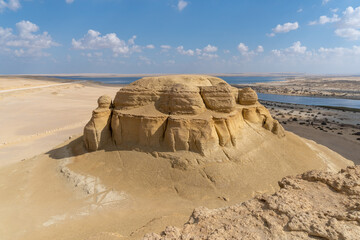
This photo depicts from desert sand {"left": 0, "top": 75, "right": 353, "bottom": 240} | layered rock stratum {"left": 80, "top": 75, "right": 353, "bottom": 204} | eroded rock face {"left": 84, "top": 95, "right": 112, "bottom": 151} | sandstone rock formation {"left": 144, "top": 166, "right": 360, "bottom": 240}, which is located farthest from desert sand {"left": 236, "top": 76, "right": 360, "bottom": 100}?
eroded rock face {"left": 84, "top": 95, "right": 112, "bottom": 151}

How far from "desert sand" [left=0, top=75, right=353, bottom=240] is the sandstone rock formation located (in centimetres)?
266

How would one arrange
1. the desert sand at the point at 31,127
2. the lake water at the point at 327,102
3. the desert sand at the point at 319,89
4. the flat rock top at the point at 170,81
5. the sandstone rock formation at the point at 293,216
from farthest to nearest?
the desert sand at the point at 319,89, the lake water at the point at 327,102, the desert sand at the point at 31,127, the flat rock top at the point at 170,81, the sandstone rock formation at the point at 293,216

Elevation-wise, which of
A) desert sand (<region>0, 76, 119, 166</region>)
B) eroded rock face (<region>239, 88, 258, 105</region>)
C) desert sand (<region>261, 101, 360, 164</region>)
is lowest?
desert sand (<region>261, 101, 360, 164</region>)

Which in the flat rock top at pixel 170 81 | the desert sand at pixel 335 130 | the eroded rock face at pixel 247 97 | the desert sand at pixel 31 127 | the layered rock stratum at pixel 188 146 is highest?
the flat rock top at pixel 170 81

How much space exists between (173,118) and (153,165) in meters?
2.58

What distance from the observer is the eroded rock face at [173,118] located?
1005 centimetres

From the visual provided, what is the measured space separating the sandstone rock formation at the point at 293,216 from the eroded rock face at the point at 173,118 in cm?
555

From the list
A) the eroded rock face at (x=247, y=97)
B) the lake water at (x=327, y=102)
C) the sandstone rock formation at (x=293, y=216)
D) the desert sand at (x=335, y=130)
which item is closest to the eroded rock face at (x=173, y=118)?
the eroded rock face at (x=247, y=97)

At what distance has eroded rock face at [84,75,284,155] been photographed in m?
10.1

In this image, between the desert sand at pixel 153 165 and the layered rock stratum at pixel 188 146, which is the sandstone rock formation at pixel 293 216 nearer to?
the desert sand at pixel 153 165

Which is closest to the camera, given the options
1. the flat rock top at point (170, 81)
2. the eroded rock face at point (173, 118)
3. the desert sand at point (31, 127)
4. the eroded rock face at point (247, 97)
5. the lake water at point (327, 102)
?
the eroded rock face at point (173, 118)

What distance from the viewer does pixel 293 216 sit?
12.2 feet

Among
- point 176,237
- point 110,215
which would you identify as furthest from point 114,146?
Answer: point 176,237

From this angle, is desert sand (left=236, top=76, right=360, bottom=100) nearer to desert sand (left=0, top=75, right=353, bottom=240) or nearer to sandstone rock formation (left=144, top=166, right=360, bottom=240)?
desert sand (left=0, top=75, right=353, bottom=240)
